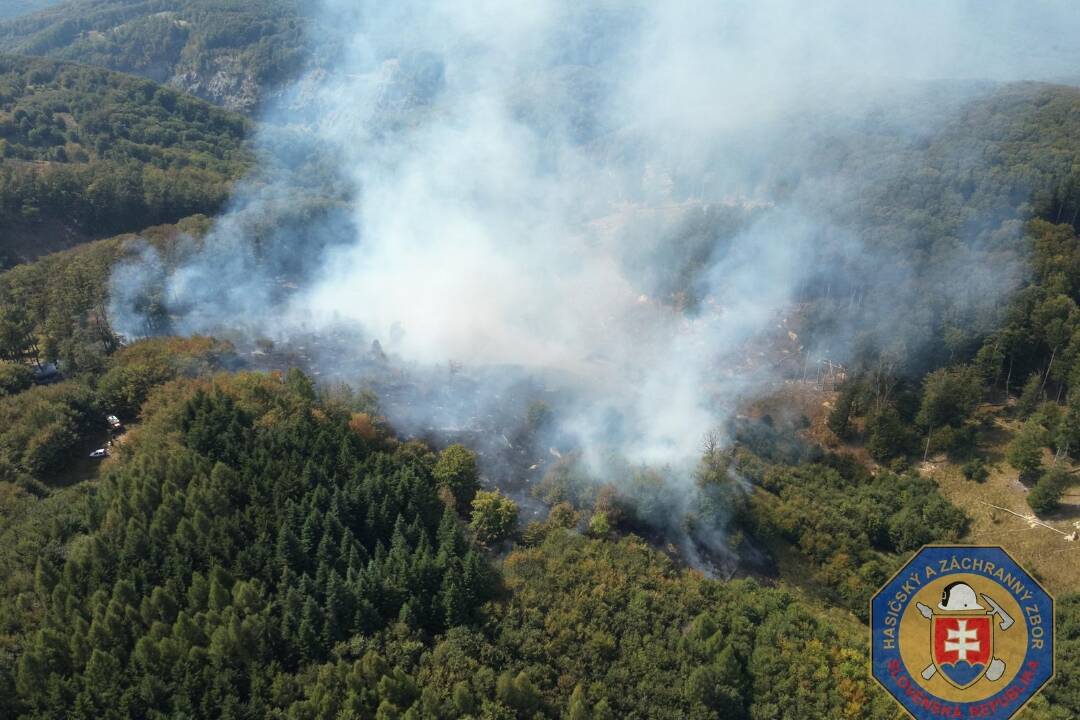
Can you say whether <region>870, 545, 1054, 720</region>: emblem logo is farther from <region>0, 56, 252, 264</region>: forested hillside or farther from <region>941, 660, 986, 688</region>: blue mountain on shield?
<region>0, 56, 252, 264</region>: forested hillside

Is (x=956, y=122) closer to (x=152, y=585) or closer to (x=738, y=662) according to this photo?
(x=738, y=662)

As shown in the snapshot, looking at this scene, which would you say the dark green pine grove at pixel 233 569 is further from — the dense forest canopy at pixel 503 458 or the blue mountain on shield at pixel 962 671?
the blue mountain on shield at pixel 962 671

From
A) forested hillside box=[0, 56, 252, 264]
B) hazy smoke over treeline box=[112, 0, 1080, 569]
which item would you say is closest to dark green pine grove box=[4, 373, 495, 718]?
hazy smoke over treeline box=[112, 0, 1080, 569]

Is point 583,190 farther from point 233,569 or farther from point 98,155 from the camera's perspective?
point 233,569

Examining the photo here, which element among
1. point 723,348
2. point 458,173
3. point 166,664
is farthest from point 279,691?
point 458,173

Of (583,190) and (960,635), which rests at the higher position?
(583,190)

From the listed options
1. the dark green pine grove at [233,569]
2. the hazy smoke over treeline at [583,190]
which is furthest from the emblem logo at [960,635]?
the hazy smoke over treeline at [583,190]

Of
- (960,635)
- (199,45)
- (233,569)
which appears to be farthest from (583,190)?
(960,635)
